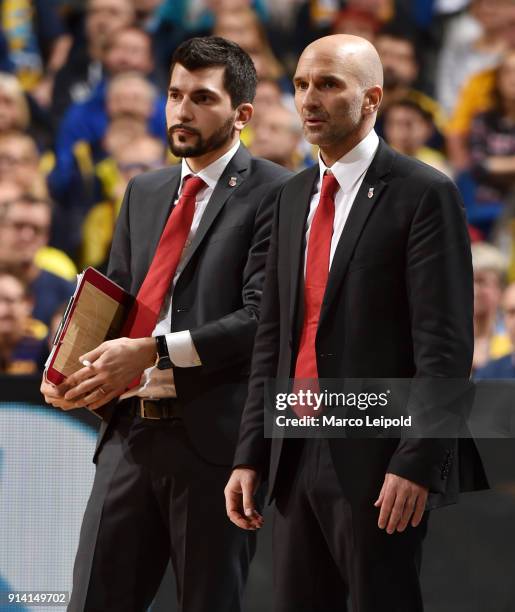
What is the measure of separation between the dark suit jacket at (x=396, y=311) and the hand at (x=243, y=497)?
0.03 m

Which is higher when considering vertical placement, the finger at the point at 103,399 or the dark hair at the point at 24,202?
the dark hair at the point at 24,202

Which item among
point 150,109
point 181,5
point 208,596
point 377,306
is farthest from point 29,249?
point 377,306

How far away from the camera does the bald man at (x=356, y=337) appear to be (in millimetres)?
2012

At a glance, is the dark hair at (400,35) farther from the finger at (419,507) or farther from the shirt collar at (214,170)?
the finger at (419,507)

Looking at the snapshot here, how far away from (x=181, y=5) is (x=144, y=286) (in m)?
3.77

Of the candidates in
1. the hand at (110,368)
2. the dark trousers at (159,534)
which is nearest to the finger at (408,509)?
the dark trousers at (159,534)

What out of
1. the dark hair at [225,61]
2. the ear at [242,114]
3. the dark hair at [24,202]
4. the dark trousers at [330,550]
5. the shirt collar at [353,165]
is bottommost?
the dark trousers at [330,550]

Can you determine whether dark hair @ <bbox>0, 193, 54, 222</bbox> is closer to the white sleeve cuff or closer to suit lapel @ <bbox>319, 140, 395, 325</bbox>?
the white sleeve cuff

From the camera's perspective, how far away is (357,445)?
2062 millimetres

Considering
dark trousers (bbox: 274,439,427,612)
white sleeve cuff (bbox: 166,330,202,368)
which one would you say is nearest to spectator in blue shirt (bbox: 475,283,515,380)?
white sleeve cuff (bbox: 166,330,202,368)

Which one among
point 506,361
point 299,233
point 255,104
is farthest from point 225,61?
point 255,104

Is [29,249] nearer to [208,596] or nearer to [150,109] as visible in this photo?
[150,109]

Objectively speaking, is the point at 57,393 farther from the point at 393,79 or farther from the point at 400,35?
the point at 400,35

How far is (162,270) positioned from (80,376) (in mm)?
330
